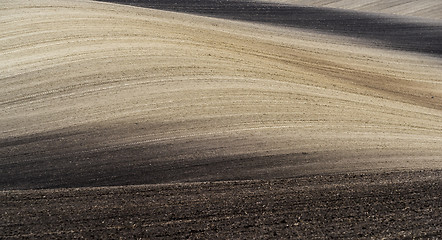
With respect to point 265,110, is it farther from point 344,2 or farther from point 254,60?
point 344,2

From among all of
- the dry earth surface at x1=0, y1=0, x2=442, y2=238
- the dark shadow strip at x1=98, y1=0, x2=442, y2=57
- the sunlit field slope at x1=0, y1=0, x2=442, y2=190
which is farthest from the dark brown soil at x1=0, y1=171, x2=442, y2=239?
the dark shadow strip at x1=98, y1=0, x2=442, y2=57

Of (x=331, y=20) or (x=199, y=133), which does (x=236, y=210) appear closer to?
(x=199, y=133)

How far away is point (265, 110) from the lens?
11.6 metres

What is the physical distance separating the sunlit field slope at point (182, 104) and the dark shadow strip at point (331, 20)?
3755 mm

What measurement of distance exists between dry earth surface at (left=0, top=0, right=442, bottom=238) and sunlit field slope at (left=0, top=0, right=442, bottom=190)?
1.7 inches

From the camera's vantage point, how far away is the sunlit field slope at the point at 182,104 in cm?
942

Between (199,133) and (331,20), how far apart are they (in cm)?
1411

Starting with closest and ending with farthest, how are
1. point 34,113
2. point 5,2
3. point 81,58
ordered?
point 34,113
point 81,58
point 5,2

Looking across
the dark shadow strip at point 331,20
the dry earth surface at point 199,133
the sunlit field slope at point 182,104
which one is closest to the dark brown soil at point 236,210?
the dry earth surface at point 199,133

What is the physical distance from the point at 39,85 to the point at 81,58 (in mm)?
1463

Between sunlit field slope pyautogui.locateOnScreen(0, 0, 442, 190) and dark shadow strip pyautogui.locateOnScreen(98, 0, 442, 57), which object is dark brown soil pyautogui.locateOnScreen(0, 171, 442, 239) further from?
dark shadow strip pyautogui.locateOnScreen(98, 0, 442, 57)

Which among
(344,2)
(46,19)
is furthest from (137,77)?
(344,2)

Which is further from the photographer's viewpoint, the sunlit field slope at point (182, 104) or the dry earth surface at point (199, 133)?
the sunlit field slope at point (182, 104)

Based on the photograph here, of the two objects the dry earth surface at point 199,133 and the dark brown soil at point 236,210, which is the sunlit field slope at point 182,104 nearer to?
the dry earth surface at point 199,133
